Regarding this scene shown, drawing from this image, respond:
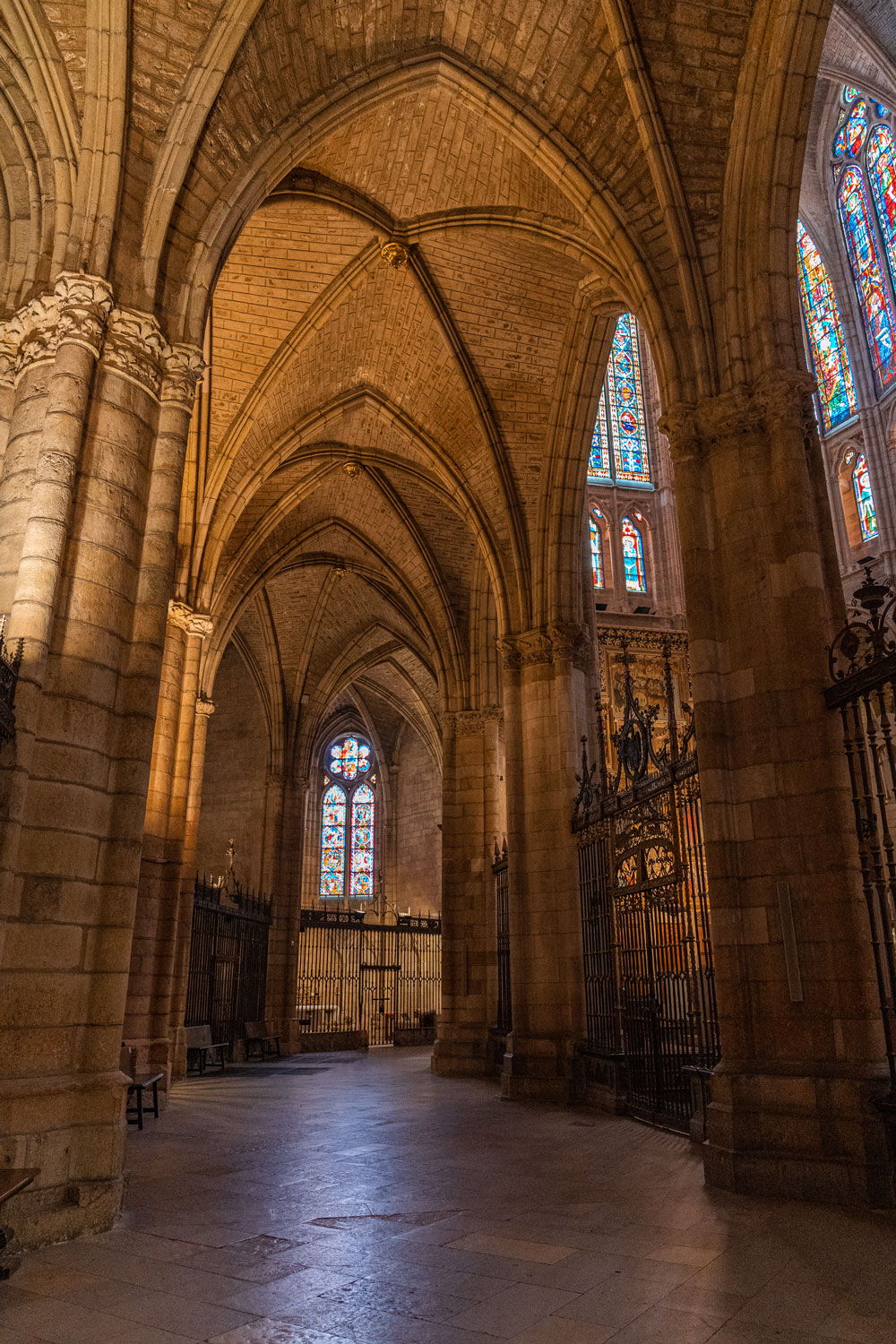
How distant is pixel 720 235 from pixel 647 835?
6.19 m

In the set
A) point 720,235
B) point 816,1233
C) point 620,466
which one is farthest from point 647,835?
point 620,466

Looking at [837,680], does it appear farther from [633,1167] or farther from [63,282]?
[63,282]

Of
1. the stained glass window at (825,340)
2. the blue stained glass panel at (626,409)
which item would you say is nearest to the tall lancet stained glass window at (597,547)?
the blue stained glass panel at (626,409)

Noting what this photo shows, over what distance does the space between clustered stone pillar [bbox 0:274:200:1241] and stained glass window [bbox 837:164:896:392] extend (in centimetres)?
1709

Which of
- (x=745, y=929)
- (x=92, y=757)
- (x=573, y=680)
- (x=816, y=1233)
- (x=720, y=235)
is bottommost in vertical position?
(x=816, y=1233)

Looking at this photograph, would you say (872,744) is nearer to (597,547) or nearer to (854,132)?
(597,547)

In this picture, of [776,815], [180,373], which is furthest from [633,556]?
[180,373]

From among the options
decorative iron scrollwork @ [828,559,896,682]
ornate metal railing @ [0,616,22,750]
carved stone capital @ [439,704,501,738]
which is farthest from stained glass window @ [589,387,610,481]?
ornate metal railing @ [0,616,22,750]

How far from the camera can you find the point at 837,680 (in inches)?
276

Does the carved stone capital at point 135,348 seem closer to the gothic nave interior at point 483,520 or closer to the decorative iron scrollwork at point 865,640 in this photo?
the gothic nave interior at point 483,520

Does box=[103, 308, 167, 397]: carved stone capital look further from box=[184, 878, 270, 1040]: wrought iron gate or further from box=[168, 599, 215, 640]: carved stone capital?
box=[184, 878, 270, 1040]: wrought iron gate

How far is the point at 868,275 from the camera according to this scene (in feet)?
66.0

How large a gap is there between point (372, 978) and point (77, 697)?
2300 cm

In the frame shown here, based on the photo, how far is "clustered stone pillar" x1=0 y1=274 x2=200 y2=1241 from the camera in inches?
219
